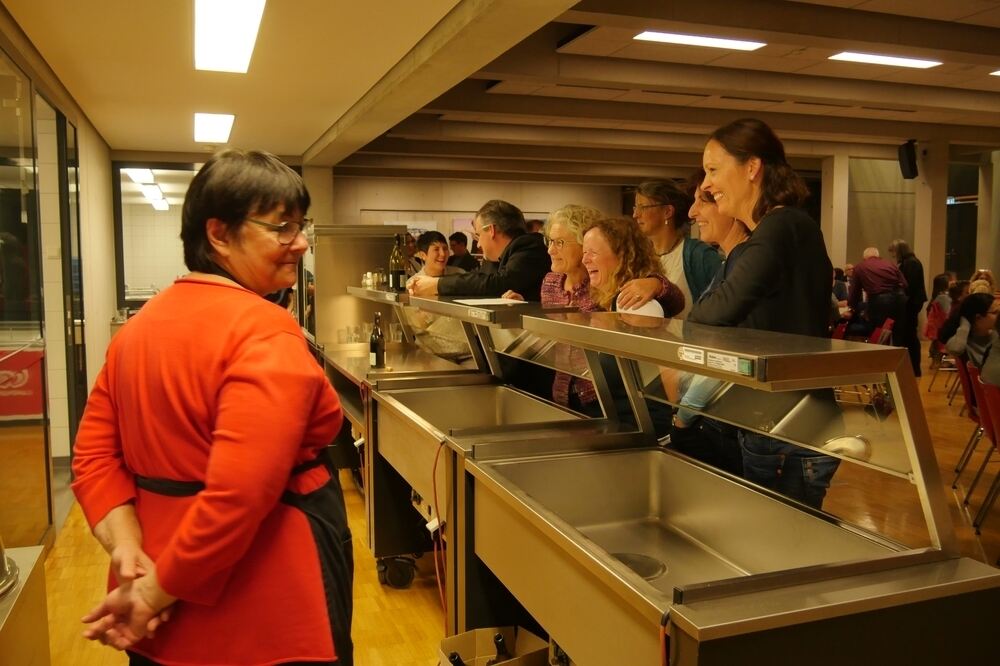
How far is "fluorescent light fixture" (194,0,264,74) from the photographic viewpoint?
3475mm

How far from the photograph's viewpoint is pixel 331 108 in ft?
18.7

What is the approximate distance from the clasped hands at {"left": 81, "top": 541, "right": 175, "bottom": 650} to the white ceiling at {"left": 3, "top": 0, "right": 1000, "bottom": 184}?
8.77ft

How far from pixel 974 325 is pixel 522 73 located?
3.47 m

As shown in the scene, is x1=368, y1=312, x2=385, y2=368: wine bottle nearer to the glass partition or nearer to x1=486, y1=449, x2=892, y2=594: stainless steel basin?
the glass partition

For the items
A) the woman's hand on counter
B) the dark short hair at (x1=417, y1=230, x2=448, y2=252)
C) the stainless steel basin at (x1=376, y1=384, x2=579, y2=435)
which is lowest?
the stainless steel basin at (x1=376, y1=384, x2=579, y2=435)

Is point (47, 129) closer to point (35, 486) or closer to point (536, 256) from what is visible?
point (35, 486)

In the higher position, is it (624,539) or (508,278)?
(508,278)

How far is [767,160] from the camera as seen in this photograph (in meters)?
1.92

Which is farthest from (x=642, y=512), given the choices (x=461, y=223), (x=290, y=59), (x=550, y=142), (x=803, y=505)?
(x=461, y=223)

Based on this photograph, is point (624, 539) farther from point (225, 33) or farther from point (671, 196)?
point (225, 33)

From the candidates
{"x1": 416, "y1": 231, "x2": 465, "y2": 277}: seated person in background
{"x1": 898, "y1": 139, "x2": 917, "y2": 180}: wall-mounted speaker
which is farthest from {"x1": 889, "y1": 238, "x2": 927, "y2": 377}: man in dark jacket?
{"x1": 416, "y1": 231, "x2": 465, "y2": 277}: seated person in background

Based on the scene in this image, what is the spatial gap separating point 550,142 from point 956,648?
336 inches

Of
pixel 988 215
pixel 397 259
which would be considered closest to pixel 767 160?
pixel 397 259

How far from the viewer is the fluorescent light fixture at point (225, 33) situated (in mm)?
3475
